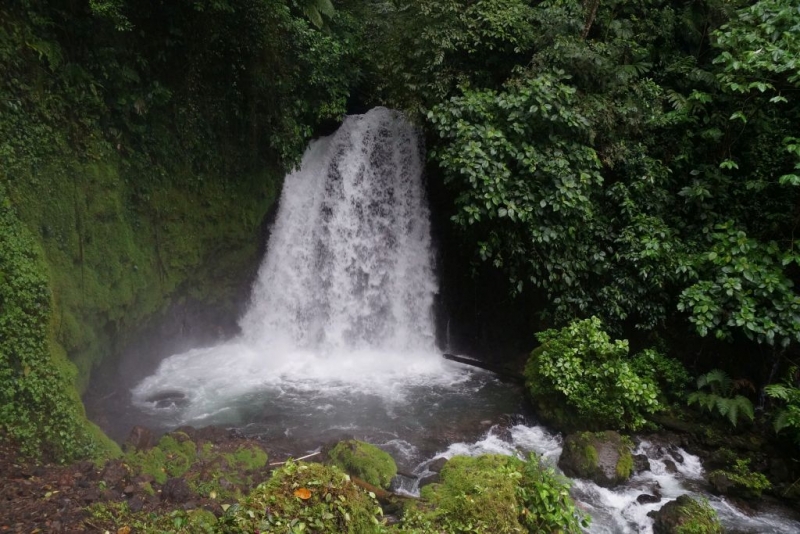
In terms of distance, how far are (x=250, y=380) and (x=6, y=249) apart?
451cm

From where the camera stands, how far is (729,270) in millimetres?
7180

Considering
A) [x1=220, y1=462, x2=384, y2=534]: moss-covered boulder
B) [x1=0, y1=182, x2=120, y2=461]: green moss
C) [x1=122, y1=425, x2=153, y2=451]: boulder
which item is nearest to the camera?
[x1=220, y1=462, x2=384, y2=534]: moss-covered boulder

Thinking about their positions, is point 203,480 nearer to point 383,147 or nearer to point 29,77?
point 29,77

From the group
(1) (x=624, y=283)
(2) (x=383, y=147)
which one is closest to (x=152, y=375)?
(2) (x=383, y=147)

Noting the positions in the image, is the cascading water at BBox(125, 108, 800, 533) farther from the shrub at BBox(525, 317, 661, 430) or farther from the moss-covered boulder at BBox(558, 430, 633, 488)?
the moss-covered boulder at BBox(558, 430, 633, 488)

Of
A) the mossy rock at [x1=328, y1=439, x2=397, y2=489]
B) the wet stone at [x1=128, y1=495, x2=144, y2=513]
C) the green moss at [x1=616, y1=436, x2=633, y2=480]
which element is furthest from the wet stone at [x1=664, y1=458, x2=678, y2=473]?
the wet stone at [x1=128, y1=495, x2=144, y2=513]

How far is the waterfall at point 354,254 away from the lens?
10398 millimetres

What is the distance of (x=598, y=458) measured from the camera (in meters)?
6.52

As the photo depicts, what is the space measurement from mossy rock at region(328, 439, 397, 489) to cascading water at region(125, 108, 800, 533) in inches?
57.0

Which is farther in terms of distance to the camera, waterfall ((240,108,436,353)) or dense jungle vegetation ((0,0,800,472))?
waterfall ((240,108,436,353))

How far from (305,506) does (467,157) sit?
6.01 metres

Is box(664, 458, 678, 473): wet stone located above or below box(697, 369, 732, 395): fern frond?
below

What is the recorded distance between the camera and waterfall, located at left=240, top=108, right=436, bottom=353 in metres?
10.4

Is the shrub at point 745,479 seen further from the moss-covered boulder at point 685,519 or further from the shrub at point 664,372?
the shrub at point 664,372
